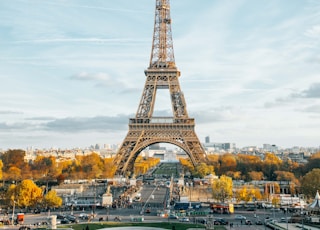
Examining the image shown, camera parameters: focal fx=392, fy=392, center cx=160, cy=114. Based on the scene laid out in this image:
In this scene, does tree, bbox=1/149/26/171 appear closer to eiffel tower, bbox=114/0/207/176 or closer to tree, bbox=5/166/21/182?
tree, bbox=5/166/21/182

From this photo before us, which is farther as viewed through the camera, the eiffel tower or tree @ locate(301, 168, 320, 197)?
the eiffel tower

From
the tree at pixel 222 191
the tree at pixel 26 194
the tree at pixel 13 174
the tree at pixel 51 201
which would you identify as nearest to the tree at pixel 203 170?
the tree at pixel 222 191

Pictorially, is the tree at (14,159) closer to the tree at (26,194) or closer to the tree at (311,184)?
the tree at (26,194)

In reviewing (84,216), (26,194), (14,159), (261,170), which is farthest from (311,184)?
(14,159)

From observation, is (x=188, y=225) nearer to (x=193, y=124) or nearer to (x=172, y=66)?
(x=193, y=124)

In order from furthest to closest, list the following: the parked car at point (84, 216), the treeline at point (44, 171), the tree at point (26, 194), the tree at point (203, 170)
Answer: the treeline at point (44, 171) < the tree at point (203, 170) < the tree at point (26, 194) < the parked car at point (84, 216)

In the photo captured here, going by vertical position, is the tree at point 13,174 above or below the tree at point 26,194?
above

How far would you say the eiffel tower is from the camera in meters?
54.8

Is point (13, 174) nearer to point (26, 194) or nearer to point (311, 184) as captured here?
point (26, 194)

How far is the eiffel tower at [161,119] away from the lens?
2158 inches

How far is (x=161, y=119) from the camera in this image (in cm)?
5675

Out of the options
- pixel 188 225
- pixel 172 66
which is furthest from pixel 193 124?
pixel 188 225

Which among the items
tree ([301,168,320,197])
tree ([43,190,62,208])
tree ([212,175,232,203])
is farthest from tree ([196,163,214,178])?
tree ([43,190,62,208])

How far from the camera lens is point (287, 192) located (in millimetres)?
50938
